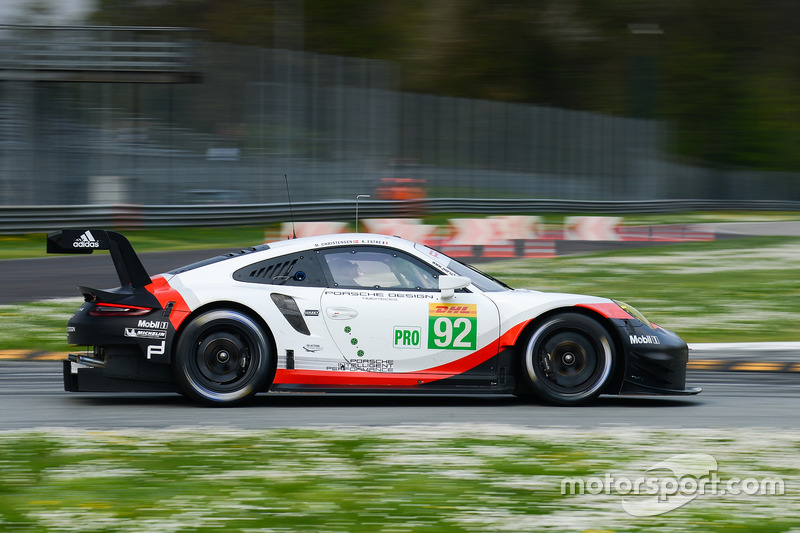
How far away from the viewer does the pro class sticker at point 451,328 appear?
749 centimetres

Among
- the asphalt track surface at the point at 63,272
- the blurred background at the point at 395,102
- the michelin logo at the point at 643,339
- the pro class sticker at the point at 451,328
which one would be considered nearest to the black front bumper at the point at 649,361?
the michelin logo at the point at 643,339

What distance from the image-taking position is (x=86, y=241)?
24.8ft

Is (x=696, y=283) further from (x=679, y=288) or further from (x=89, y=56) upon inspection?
(x=89, y=56)

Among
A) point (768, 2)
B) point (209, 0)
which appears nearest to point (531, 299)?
point (209, 0)

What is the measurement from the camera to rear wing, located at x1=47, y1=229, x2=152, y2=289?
7484mm

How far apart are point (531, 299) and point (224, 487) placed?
3.16 m

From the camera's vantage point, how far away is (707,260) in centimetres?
2017

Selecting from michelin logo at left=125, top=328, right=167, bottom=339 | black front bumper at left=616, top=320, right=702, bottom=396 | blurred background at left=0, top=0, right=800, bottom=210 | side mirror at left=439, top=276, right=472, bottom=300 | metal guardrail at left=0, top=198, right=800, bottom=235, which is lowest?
black front bumper at left=616, top=320, right=702, bottom=396

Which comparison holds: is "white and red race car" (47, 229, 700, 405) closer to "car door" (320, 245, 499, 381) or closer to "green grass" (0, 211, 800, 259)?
"car door" (320, 245, 499, 381)

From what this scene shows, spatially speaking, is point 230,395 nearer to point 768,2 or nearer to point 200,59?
point 200,59

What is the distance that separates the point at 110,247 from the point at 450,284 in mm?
2514

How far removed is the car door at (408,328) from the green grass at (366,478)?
0.80 meters

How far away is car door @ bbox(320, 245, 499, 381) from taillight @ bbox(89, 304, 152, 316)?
4.23ft

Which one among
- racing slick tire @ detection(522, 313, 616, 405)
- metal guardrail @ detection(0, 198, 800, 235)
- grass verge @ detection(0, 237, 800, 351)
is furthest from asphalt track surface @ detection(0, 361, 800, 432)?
metal guardrail @ detection(0, 198, 800, 235)
